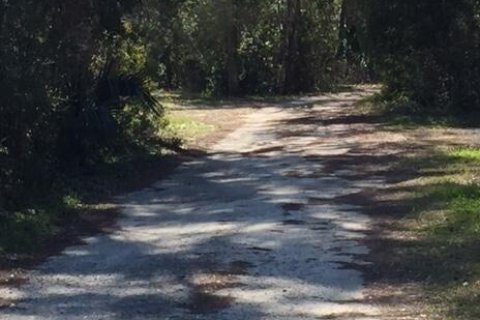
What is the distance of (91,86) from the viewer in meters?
20.3

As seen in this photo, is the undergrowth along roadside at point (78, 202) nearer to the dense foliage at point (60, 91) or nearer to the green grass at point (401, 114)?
the dense foliage at point (60, 91)

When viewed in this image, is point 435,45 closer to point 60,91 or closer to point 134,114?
point 134,114

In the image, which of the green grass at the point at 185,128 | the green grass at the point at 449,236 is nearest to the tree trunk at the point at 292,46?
the green grass at the point at 185,128

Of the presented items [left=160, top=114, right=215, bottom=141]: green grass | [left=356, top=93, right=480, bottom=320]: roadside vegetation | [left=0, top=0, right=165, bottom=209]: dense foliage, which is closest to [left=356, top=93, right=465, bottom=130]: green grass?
[left=356, top=93, right=480, bottom=320]: roadside vegetation

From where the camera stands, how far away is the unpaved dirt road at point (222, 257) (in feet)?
30.9

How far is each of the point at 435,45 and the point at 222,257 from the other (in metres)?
20.3

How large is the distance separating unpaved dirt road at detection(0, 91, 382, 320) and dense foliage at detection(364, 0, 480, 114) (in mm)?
11859

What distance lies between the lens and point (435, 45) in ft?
101

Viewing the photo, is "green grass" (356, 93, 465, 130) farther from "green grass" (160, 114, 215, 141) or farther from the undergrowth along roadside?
the undergrowth along roadside

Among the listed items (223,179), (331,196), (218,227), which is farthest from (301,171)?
(218,227)

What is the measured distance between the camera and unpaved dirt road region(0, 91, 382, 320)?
9414 mm

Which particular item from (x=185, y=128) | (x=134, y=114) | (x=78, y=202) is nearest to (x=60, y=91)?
(x=78, y=202)

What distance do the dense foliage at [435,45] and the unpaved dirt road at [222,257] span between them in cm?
1186

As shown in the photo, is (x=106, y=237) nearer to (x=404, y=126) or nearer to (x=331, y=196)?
(x=331, y=196)
